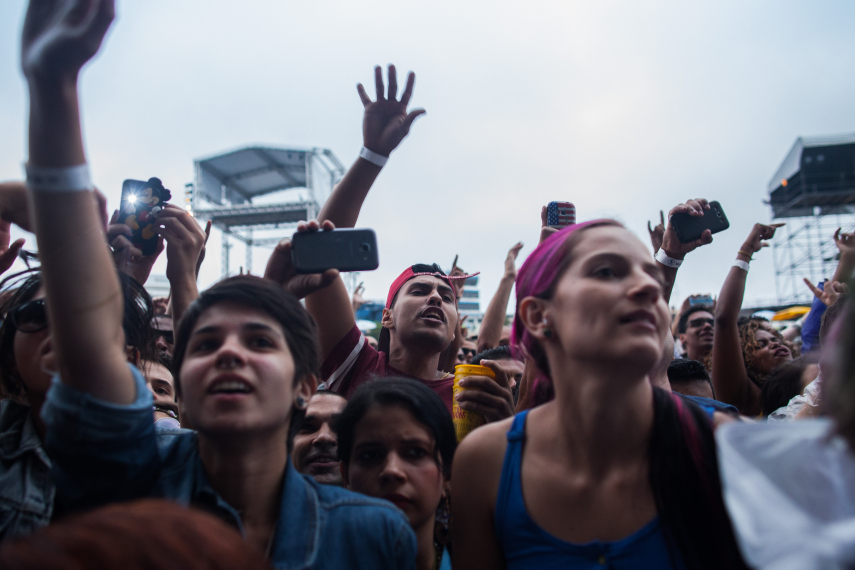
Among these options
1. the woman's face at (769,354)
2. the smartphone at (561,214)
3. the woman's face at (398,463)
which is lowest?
the woman's face at (769,354)

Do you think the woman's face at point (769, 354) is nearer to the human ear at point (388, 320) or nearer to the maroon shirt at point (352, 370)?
the maroon shirt at point (352, 370)

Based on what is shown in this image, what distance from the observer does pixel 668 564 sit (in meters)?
1.37

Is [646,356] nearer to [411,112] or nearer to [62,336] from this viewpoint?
[62,336]

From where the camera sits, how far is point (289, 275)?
82.4 inches

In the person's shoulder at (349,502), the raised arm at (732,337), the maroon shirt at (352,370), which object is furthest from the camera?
the raised arm at (732,337)

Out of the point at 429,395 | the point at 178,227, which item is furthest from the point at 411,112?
the point at 429,395

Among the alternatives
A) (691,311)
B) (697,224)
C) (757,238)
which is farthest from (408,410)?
(691,311)

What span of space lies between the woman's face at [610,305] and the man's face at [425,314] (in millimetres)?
1455

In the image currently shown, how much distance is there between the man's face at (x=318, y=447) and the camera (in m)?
2.31

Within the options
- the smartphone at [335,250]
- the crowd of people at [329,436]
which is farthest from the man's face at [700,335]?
the smartphone at [335,250]

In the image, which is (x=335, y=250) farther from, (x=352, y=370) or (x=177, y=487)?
(x=352, y=370)

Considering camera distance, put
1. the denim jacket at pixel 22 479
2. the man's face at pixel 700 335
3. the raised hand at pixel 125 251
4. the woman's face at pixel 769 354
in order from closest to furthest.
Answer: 1. the denim jacket at pixel 22 479
2. the raised hand at pixel 125 251
3. the woman's face at pixel 769 354
4. the man's face at pixel 700 335

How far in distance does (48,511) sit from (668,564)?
1656 millimetres

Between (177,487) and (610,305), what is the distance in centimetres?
133
